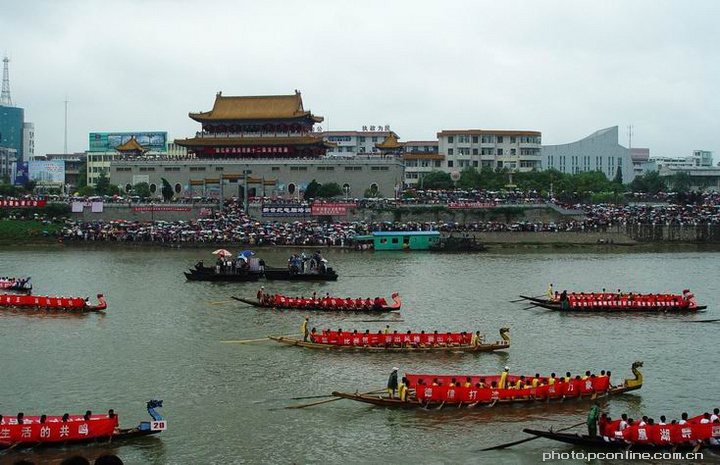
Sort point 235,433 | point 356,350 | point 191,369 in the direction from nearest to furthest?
point 235,433
point 191,369
point 356,350

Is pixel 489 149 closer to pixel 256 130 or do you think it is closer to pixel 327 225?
pixel 256 130

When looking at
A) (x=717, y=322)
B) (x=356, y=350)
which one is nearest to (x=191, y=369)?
(x=356, y=350)

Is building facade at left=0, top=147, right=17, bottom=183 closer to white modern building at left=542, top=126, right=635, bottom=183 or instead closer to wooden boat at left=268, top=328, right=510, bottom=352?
A: white modern building at left=542, top=126, right=635, bottom=183

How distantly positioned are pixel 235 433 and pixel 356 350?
28.3ft

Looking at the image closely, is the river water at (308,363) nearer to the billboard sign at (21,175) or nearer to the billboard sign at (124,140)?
the billboard sign at (21,175)

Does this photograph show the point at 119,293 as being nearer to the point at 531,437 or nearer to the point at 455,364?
the point at 455,364

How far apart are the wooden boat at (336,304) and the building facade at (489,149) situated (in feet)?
232

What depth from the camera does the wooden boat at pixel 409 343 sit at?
28.8 meters

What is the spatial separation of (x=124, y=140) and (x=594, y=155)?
69.2m

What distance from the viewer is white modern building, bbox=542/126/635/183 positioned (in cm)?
11762

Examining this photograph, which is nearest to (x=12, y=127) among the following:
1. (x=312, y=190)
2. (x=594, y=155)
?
(x=312, y=190)

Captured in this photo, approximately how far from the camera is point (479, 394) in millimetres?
22406

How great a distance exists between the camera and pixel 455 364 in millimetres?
27609

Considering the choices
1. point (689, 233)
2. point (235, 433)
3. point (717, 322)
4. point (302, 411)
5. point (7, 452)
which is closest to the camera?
point (7, 452)
